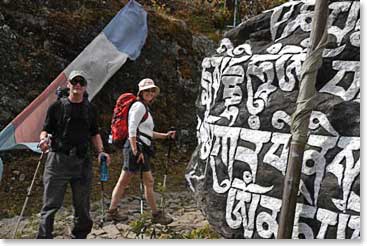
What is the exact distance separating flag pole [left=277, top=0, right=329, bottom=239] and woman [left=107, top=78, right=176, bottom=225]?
54.5 inches

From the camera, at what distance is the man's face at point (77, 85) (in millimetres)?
3545

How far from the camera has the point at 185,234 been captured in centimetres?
424

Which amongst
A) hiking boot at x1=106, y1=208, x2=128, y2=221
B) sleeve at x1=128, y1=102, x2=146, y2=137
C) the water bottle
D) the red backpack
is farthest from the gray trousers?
hiking boot at x1=106, y1=208, x2=128, y2=221

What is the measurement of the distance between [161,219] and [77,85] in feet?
5.11

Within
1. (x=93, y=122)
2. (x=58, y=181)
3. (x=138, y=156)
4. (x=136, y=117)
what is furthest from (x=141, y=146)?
(x=58, y=181)

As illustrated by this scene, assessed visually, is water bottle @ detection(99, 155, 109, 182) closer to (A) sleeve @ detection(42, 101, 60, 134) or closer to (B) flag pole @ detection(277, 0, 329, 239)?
(A) sleeve @ detection(42, 101, 60, 134)

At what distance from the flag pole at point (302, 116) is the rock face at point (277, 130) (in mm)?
134

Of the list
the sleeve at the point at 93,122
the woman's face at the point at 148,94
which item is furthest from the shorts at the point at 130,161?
the sleeve at the point at 93,122

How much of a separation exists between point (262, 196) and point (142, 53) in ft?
12.6

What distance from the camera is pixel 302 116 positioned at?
3320mm

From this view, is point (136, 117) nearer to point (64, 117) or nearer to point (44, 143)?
point (64, 117)

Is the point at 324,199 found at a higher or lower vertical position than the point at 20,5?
lower

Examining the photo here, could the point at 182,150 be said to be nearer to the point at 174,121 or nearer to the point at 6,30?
the point at 174,121

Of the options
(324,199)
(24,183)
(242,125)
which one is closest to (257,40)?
(242,125)
